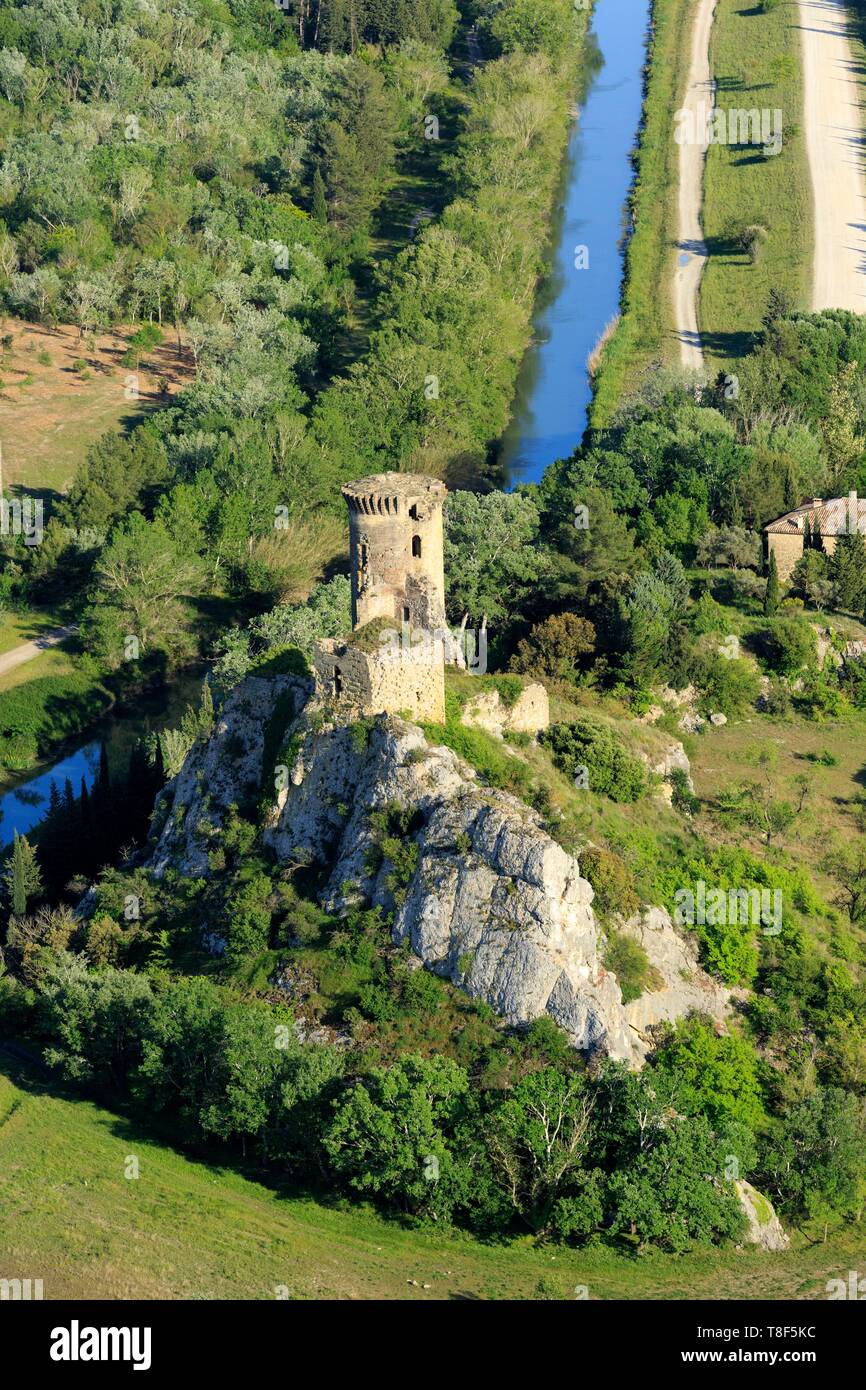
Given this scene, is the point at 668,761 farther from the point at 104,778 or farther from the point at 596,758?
the point at 104,778

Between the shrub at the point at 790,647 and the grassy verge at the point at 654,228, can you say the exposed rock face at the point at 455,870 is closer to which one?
the shrub at the point at 790,647

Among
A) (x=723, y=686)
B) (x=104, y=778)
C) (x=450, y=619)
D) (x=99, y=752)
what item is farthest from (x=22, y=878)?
(x=723, y=686)

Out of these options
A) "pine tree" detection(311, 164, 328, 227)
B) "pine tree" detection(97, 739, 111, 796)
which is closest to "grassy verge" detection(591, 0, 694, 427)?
"pine tree" detection(311, 164, 328, 227)

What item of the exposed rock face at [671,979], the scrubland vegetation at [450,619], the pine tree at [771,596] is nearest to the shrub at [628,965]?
the scrubland vegetation at [450,619]

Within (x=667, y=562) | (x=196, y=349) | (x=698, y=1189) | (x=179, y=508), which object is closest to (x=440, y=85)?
(x=196, y=349)

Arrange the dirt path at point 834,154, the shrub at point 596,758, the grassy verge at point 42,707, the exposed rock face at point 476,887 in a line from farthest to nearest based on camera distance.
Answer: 1. the dirt path at point 834,154
2. the grassy verge at point 42,707
3. the shrub at point 596,758
4. the exposed rock face at point 476,887

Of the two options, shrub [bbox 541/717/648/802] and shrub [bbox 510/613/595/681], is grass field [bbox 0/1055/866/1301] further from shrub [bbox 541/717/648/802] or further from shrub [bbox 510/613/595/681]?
shrub [bbox 510/613/595/681]

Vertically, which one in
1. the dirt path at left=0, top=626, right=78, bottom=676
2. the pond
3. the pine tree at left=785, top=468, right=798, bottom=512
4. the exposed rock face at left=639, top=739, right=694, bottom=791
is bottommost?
the pond
